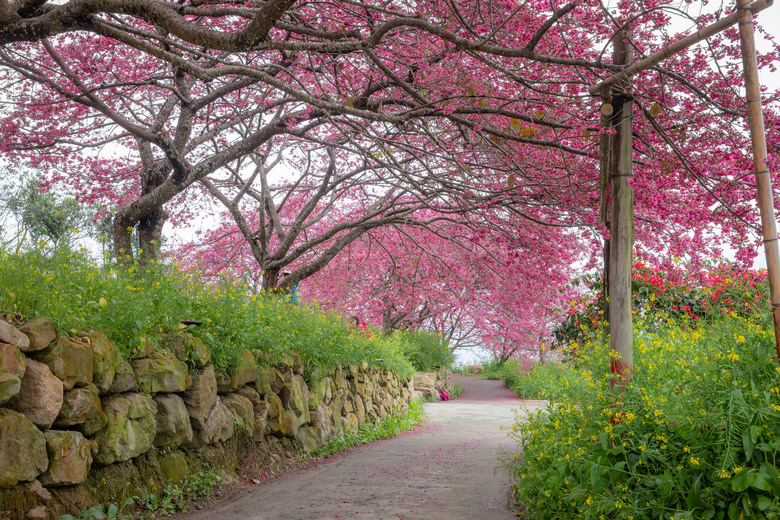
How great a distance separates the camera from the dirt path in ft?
14.4

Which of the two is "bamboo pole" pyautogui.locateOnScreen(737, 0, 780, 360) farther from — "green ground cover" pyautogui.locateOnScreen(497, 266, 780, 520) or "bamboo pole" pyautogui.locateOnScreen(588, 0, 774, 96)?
"green ground cover" pyautogui.locateOnScreen(497, 266, 780, 520)

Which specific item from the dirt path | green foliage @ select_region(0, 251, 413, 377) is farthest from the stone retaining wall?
the dirt path

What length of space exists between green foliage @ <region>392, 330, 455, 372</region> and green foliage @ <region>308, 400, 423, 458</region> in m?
4.90

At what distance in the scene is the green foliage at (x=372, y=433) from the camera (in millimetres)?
7475

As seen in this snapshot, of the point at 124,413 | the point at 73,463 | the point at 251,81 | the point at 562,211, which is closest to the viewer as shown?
the point at 73,463

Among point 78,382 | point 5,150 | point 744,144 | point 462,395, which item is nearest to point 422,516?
point 78,382

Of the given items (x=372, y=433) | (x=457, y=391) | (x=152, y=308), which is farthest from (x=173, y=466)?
(x=457, y=391)

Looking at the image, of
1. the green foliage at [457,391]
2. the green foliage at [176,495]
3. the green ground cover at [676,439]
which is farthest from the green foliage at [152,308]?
the green foliage at [457,391]

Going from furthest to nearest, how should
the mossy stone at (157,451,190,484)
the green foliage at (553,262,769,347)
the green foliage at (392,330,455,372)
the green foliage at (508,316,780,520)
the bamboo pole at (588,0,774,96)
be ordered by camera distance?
the green foliage at (392,330,455,372) → the green foliage at (553,262,769,347) → the mossy stone at (157,451,190,484) → the bamboo pole at (588,0,774,96) → the green foliage at (508,316,780,520)

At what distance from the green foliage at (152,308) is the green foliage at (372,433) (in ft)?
3.54

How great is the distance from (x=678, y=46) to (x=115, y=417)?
4.44 m

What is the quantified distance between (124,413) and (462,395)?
1674cm

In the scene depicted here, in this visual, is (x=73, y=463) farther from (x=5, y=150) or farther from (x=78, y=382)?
(x=5, y=150)

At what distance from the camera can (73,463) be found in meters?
3.43
